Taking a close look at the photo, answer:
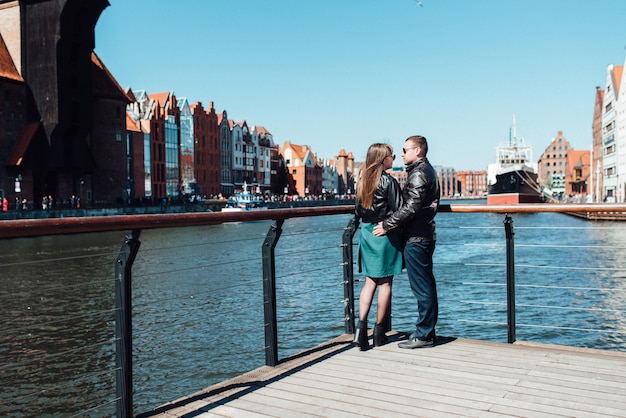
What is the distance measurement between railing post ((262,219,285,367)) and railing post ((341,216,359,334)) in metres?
0.83

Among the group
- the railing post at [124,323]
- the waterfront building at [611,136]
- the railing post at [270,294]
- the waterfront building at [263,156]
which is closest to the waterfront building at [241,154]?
the waterfront building at [263,156]

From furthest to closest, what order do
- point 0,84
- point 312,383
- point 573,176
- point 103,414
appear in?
point 573,176
point 0,84
point 103,414
point 312,383

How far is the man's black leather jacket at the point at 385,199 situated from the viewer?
503 centimetres

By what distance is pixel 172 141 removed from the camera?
89.9 meters

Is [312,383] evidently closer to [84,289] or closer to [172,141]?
[84,289]

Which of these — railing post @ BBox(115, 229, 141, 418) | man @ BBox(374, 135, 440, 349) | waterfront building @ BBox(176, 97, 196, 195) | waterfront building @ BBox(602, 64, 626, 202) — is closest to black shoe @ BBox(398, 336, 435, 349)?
man @ BBox(374, 135, 440, 349)

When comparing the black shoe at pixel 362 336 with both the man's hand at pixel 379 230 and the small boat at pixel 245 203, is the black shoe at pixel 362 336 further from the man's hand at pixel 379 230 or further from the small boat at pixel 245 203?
the small boat at pixel 245 203

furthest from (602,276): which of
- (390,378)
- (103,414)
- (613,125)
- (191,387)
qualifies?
(613,125)

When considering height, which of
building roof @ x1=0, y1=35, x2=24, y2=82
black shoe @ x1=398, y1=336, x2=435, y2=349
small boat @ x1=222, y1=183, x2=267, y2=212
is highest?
building roof @ x1=0, y1=35, x2=24, y2=82

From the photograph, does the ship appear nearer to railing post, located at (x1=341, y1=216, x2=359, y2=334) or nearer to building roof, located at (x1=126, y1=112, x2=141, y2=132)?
building roof, located at (x1=126, y1=112, x2=141, y2=132)

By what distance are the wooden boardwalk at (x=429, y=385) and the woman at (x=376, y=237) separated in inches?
13.7

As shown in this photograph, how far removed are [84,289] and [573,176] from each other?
113906 millimetres

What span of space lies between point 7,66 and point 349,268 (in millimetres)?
55660

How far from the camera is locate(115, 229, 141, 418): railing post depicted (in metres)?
3.67
